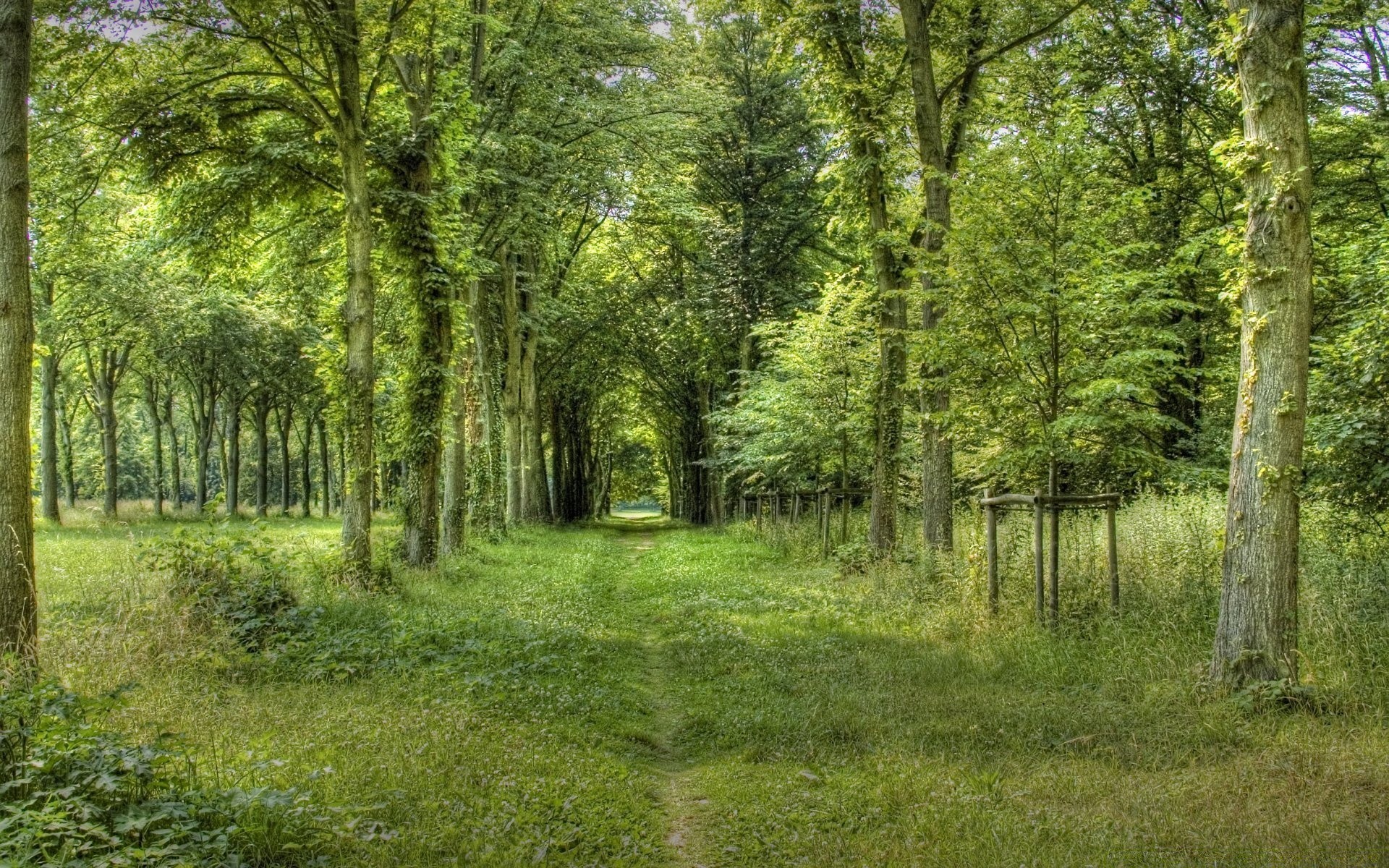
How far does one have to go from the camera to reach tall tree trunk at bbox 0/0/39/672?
227 inches

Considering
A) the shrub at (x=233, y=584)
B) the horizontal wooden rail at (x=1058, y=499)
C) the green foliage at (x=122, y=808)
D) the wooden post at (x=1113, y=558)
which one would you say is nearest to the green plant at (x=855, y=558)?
the horizontal wooden rail at (x=1058, y=499)

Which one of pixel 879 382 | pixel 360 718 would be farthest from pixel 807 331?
pixel 360 718

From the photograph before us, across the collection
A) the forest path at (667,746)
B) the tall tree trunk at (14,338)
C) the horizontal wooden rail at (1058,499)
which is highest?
the tall tree trunk at (14,338)

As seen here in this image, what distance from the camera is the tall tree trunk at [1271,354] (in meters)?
6.70

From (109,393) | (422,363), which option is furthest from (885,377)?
(109,393)

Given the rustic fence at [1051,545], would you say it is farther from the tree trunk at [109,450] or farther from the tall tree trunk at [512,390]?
the tree trunk at [109,450]

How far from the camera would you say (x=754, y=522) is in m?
27.8

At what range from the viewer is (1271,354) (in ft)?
22.3

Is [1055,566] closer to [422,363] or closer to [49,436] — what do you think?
[422,363]

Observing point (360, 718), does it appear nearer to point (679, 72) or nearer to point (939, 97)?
point (939, 97)

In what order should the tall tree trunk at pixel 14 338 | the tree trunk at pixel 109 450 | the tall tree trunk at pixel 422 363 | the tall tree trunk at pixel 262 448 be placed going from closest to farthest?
1. the tall tree trunk at pixel 14 338
2. the tall tree trunk at pixel 422 363
3. the tree trunk at pixel 109 450
4. the tall tree trunk at pixel 262 448

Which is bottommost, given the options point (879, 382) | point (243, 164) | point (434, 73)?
point (879, 382)

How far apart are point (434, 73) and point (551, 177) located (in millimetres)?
5510

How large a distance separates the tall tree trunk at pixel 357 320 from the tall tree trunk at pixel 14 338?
667cm
